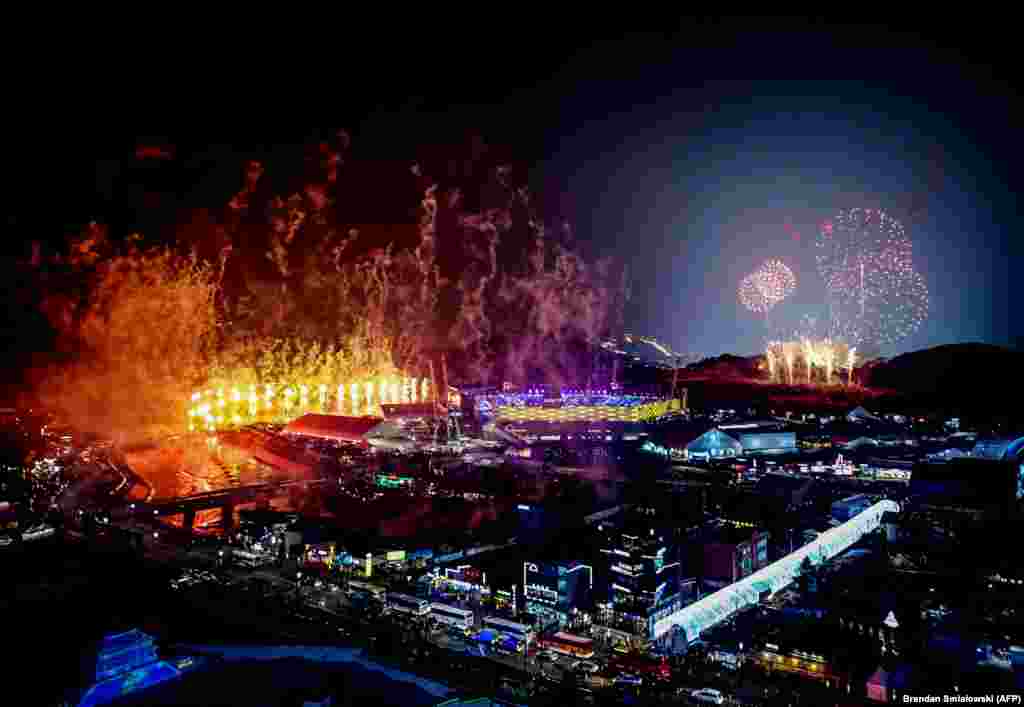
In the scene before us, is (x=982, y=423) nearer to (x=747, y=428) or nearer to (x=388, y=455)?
(x=747, y=428)

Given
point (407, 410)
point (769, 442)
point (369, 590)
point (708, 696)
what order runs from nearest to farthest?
point (708, 696) → point (369, 590) → point (769, 442) → point (407, 410)

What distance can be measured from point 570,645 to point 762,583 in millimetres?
4197

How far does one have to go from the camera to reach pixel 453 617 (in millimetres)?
12781

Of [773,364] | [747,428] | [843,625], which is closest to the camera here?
[843,625]

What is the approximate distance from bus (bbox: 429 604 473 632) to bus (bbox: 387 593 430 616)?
0.20 metres

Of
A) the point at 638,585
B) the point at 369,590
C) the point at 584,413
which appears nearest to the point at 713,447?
the point at 584,413

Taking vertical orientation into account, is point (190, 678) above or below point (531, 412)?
below

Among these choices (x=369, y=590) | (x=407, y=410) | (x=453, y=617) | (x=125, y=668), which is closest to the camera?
(x=125, y=668)

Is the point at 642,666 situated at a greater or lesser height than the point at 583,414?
lesser

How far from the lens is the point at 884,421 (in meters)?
31.3

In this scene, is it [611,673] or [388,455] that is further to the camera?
[388,455]

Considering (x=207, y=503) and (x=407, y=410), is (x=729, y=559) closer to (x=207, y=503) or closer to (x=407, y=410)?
(x=207, y=503)

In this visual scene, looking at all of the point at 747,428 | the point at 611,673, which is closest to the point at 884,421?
the point at 747,428

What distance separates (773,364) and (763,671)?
39.7 metres
